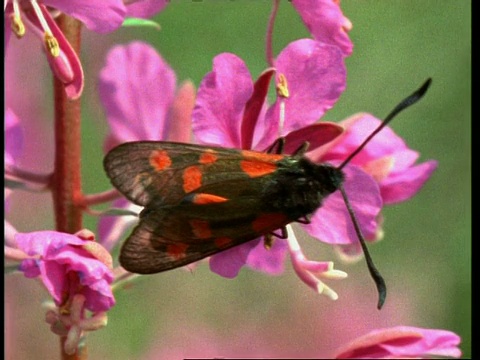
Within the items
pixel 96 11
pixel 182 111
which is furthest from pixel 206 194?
pixel 182 111

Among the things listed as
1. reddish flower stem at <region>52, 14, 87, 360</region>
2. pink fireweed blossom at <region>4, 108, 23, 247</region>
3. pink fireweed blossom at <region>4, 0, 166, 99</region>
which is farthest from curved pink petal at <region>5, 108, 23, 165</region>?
pink fireweed blossom at <region>4, 0, 166, 99</region>

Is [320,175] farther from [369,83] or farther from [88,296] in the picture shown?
[369,83]

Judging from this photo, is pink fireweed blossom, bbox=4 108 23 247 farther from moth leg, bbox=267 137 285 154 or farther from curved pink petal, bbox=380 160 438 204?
curved pink petal, bbox=380 160 438 204

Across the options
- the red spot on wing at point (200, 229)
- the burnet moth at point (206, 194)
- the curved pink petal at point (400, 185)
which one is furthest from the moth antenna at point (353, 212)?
the red spot on wing at point (200, 229)

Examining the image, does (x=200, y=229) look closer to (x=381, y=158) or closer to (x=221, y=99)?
(x=221, y=99)

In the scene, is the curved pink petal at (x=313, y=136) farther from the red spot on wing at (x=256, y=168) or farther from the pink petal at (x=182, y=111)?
the pink petal at (x=182, y=111)

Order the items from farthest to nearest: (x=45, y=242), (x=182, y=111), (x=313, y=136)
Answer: (x=182, y=111)
(x=313, y=136)
(x=45, y=242)
